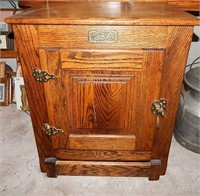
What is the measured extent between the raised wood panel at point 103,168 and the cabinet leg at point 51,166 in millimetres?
19

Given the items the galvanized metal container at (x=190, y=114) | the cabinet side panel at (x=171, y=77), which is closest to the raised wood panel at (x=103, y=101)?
the cabinet side panel at (x=171, y=77)

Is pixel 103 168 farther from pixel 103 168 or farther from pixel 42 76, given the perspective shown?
pixel 42 76

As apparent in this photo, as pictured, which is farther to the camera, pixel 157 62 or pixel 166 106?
pixel 166 106

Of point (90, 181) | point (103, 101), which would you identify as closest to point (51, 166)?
point (90, 181)

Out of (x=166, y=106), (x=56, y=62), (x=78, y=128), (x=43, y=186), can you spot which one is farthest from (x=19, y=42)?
(x=43, y=186)

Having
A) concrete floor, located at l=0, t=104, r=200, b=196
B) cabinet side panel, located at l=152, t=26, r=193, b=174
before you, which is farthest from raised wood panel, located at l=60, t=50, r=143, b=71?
concrete floor, located at l=0, t=104, r=200, b=196

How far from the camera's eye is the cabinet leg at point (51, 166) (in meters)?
1.08

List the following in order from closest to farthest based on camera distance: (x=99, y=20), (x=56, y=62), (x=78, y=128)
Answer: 1. (x=99, y=20)
2. (x=56, y=62)
3. (x=78, y=128)

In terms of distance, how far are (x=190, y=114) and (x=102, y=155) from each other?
20.5 inches

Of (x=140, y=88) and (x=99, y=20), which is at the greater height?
(x=99, y=20)

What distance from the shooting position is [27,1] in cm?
112

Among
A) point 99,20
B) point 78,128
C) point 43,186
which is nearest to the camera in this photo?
point 99,20

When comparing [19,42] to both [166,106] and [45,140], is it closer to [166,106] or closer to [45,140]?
[45,140]

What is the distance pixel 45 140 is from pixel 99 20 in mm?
579
